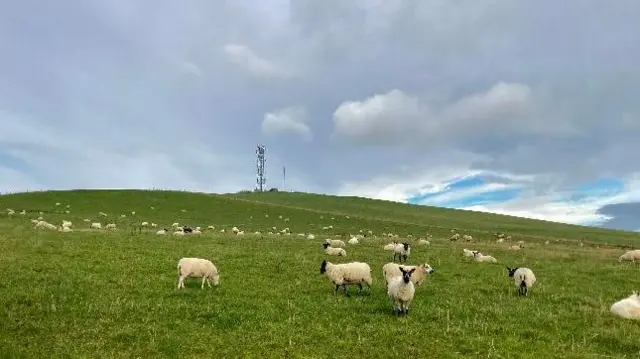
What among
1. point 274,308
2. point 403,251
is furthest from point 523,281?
point 403,251

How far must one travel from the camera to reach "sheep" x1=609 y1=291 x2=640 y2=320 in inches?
674

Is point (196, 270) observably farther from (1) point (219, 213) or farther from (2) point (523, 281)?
(1) point (219, 213)

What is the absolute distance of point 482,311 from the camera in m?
17.7

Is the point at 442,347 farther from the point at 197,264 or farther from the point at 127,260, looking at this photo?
the point at 127,260

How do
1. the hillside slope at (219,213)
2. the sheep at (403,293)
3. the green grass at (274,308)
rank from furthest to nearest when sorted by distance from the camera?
the hillside slope at (219,213), the sheep at (403,293), the green grass at (274,308)

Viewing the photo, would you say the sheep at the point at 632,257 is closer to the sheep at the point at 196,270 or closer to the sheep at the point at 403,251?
the sheep at the point at 403,251

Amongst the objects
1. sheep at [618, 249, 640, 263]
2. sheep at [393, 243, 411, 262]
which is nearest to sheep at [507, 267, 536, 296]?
sheep at [393, 243, 411, 262]

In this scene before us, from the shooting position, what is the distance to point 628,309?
56.9 ft

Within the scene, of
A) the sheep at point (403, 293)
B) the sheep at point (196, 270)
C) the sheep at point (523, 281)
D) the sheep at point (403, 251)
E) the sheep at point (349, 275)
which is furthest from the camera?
the sheep at point (403, 251)

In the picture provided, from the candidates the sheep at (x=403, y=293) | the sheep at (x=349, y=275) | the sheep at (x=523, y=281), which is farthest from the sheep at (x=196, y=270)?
the sheep at (x=523, y=281)

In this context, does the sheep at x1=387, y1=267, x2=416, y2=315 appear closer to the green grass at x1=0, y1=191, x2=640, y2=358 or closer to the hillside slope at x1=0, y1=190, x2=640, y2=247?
the green grass at x1=0, y1=191, x2=640, y2=358

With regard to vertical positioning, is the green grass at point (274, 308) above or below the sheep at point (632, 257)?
below

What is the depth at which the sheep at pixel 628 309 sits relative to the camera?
1711 centimetres

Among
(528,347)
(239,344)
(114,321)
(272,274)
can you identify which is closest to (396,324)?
(528,347)
